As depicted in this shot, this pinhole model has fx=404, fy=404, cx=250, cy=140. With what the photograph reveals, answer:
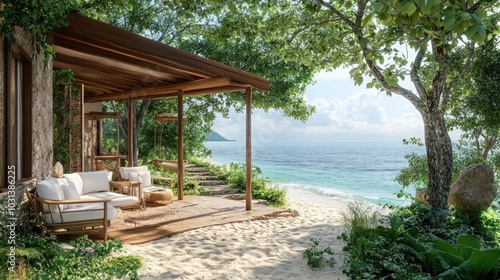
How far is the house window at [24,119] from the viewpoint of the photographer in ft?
15.7

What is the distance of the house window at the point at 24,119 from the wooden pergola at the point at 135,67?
0.61m

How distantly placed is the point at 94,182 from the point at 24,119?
248cm

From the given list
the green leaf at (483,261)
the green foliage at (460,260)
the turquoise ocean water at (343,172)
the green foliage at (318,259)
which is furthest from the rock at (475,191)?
the turquoise ocean water at (343,172)

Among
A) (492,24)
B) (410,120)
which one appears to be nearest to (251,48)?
(492,24)

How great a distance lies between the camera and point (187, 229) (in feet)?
20.3

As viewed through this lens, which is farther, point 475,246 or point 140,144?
point 140,144

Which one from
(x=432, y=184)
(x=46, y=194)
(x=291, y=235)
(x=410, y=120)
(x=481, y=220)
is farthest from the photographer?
(x=410, y=120)

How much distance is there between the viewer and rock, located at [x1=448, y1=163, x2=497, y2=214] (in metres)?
7.63

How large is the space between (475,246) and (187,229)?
3859 mm

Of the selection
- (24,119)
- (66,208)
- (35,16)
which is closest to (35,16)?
(35,16)

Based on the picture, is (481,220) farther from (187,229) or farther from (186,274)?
(186,274)

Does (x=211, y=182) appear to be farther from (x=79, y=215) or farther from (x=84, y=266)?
(x=84, y=266)

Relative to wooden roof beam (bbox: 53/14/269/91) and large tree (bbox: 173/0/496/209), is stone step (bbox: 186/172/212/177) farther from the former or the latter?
wooden roof beam (bbox: 53/14/269/91)

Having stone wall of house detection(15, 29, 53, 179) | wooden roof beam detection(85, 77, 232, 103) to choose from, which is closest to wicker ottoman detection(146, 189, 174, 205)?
wooden roof beam detection(85, 77, 232, 103)
